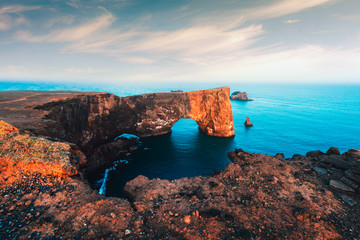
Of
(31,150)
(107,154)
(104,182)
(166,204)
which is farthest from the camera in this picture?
(107,154)

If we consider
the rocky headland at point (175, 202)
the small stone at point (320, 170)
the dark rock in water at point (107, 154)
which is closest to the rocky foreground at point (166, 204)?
the rocky headland at point (175, 202)

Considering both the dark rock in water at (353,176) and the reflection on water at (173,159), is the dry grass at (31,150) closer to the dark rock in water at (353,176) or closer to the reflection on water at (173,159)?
the reflection on water at (173,159)

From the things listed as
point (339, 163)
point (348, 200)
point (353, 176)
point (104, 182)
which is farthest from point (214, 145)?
point (348, 200)

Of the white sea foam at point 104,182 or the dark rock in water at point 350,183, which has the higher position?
the dark rock in water at point 350,183

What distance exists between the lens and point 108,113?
33.3m

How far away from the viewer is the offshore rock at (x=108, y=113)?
773 inches

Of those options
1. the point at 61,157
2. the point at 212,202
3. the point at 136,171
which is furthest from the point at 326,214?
the point at 136,171

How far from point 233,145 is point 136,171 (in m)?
24.5

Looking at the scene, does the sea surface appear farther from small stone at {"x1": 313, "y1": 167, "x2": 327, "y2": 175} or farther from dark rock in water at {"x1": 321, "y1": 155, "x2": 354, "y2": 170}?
dark rock in water at {"x1": 321, "y1": 155, "x2": 354, "y2": 170}

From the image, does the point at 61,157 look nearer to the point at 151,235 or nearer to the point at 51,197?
the point at 51,197

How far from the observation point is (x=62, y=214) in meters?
7.59

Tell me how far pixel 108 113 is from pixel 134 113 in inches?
282

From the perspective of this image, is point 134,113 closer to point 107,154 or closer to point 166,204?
point 107,154

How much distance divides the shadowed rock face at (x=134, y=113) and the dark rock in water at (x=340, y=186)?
30848 millimetres
